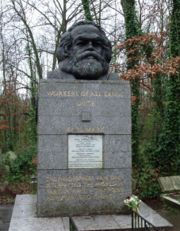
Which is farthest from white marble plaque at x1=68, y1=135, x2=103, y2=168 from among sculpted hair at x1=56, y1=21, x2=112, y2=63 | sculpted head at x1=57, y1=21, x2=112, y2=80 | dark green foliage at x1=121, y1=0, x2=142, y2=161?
dark green foliage at x1=121, y1=0, x2=142, y2=161

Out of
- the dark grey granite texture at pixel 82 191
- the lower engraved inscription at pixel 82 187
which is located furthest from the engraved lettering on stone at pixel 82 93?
the lower engraved inscription at pixel 82 187

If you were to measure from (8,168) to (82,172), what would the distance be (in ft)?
27.6

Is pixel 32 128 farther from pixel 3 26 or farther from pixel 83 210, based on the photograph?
pixel 83 210


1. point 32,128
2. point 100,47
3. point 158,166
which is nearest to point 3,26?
point 32,128

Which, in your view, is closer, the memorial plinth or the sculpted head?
the memorial plinth

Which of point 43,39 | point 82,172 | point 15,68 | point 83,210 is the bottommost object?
point 83,210

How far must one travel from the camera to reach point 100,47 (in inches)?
329

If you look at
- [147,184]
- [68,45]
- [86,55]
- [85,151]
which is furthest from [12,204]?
[86,55]

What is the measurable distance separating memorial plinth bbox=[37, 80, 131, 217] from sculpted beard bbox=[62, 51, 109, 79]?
0.23m

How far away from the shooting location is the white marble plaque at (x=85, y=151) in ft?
25.7

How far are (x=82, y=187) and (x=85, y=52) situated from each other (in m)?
2.39

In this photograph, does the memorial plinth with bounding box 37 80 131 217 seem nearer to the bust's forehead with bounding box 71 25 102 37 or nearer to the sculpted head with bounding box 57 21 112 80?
the sculpted head with bounding box 57 21 112 80

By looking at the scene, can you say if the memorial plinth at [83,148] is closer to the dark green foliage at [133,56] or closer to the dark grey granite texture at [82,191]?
the dark grey granite texture at [82,191]

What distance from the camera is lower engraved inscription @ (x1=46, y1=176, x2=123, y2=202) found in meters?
7.73
